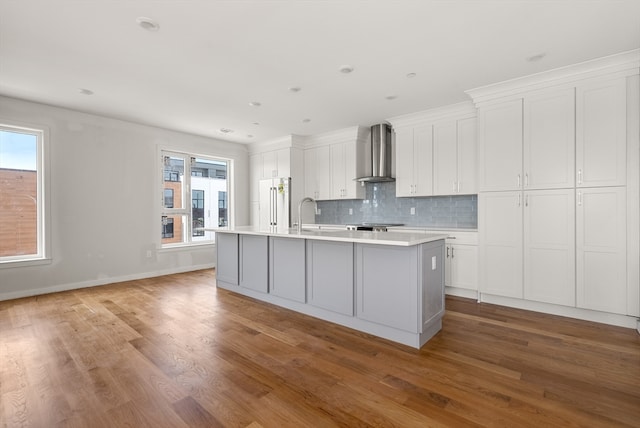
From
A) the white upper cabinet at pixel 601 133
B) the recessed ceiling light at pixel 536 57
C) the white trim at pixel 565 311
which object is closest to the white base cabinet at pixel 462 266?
the white trim at pixel 565 311

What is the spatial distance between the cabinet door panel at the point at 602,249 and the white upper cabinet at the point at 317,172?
13.1 ft

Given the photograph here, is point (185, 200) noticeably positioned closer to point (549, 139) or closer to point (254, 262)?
point (254, 262)

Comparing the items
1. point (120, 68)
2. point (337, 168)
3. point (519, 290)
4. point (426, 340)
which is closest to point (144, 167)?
point (120, 68)

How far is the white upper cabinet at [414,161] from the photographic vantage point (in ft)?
15.8

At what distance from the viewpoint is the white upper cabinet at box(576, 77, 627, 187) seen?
3.11 m

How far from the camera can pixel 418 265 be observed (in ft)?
8.54

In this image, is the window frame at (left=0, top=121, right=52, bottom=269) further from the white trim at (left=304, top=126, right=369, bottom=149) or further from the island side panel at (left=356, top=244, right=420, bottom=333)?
the island side panel at (left=356, top=244, right=420, bottom=333)

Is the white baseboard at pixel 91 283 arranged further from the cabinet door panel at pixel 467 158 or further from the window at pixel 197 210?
the cabinet door panel at pixel 467 158

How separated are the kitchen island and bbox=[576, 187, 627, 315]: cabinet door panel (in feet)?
5.33

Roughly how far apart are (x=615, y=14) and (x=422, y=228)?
2994 millimetres

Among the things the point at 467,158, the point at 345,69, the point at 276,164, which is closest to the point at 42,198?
the point at 276,164

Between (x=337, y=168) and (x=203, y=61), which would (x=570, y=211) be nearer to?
(x=337, y=168)

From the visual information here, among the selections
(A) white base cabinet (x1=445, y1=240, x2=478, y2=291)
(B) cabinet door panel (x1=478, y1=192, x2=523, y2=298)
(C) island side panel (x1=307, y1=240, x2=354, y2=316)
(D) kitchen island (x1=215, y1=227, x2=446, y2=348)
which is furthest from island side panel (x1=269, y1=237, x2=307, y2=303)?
(B) cabinet door panel (x1=478, y1=192, x2=523, y2=298)

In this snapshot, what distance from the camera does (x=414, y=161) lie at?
4.97m
